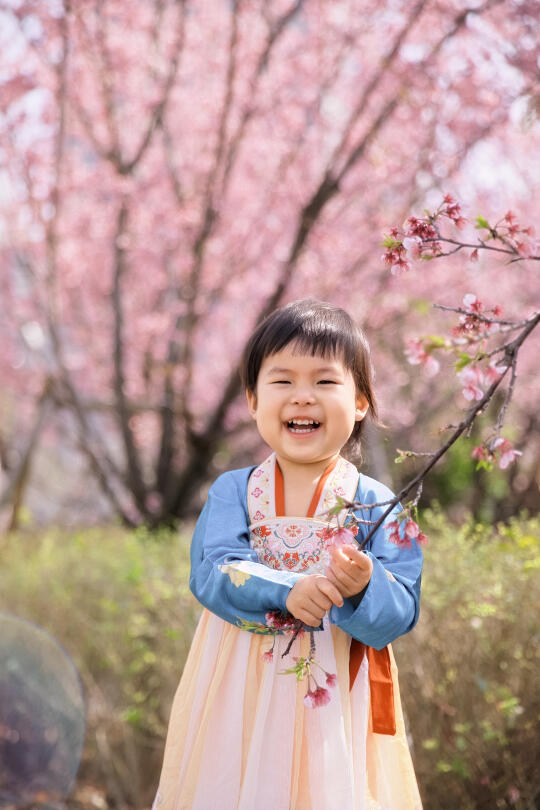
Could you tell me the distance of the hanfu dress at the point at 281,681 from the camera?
1509mm

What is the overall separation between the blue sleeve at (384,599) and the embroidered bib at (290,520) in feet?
0.30

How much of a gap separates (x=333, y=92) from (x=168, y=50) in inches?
49.9

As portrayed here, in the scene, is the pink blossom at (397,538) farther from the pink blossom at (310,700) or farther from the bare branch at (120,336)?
the bare branch at (120,336)

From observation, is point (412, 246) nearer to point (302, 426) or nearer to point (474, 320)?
point (474, 320)

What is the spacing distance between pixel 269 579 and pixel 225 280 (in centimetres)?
526

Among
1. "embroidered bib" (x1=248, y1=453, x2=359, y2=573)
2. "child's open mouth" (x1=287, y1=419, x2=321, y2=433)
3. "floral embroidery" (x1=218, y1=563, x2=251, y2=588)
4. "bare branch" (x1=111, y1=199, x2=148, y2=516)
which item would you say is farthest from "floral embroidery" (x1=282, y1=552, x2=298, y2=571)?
"bare branch" (x1=111, y1=199, x2=148, y2=516)

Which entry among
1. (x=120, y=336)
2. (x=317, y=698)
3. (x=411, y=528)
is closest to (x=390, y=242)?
(x=411, y=528)

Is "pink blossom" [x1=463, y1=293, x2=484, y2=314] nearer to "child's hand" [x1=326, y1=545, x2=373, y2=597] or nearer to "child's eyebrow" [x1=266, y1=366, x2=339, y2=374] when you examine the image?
"child's eyebrow" [x1=266, y1=366, x2=339, y2=374]

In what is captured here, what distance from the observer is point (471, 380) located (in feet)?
4.65

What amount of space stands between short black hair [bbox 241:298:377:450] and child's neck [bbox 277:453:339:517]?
18 cm

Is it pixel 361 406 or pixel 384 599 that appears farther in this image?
pixel 361 406

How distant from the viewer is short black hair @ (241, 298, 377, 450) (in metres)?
1.66

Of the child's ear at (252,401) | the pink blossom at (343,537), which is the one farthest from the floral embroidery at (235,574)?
the child's ear at (252,401)

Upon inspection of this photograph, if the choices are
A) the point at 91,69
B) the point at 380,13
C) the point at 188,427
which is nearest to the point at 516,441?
the point at 188,427
